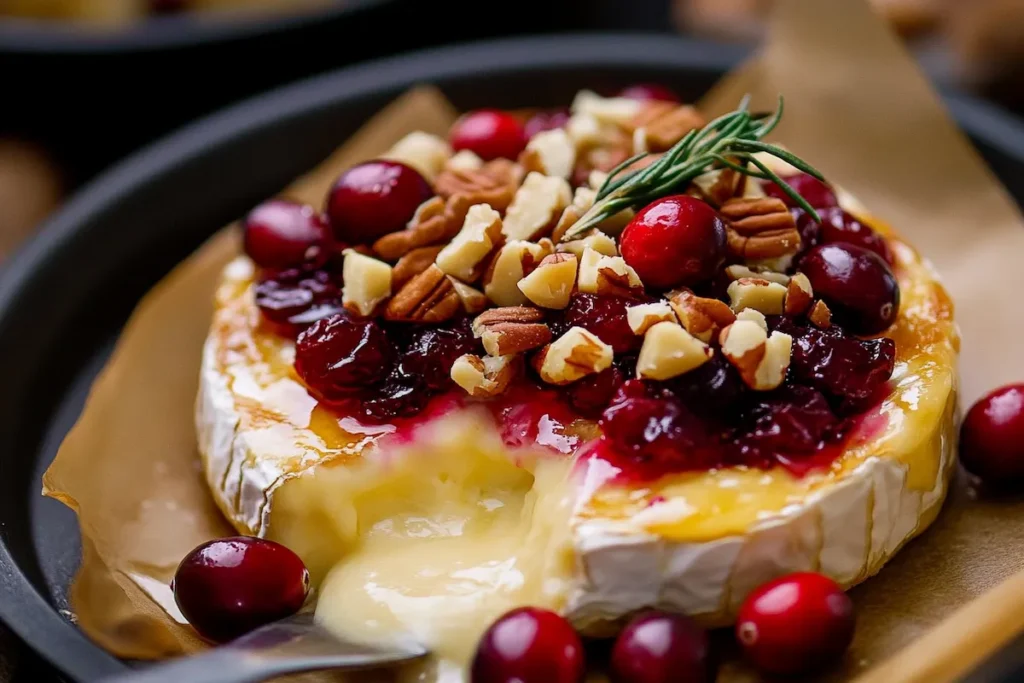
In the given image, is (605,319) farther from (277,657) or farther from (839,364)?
(277,657)

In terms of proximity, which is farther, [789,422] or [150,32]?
[150,32]

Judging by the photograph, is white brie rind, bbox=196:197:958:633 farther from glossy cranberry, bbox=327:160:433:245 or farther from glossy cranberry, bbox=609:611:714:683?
glossy cranberry, bbox=327:160:433:245

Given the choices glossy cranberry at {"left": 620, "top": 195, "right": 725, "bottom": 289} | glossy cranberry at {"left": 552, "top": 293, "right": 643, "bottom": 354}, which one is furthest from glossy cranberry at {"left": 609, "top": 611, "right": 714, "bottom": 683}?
glossy cranberry at {"left": 620, "top": 195, "right": 725, "bottom": 289}

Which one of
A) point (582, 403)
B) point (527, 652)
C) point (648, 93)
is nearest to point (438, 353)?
point (582, 403)

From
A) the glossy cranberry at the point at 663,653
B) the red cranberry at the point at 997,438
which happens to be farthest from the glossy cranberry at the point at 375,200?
the red cranberry at the point at 997,438

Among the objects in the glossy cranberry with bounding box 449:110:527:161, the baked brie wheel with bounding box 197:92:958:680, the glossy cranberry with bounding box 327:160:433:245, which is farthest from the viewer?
the glossy cranberry with bounding box 449:110:527:161

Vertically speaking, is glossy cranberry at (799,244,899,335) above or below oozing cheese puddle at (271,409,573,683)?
above

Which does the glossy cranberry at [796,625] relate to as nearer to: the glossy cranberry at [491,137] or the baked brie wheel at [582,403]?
the baked brie wheel at [582,403]
